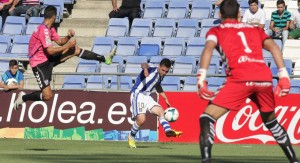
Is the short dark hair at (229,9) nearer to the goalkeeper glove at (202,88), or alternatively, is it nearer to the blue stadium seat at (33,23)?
the goalkeeper glove at (202,88)

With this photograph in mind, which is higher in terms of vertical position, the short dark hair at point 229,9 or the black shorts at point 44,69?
the black shorts at point 44,69

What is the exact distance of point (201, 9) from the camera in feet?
87.6

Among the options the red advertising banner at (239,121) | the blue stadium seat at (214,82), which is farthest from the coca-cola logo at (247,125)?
the blue stadium seat at (214,82)

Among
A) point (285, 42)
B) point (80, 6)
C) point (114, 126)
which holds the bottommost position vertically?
→ point (114, 126)

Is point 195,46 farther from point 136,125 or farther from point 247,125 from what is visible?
point 136,125

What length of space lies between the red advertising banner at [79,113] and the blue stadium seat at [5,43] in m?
4.33

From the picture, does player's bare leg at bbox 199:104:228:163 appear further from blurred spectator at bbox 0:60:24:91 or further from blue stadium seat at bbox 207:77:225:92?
blurred spectator at bbox 0:60:24:91

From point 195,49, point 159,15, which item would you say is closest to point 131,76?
point 195,49

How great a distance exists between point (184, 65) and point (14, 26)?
6042 millimetres

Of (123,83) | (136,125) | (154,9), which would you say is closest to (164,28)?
(154,9)

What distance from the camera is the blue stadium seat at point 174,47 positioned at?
25.5 m

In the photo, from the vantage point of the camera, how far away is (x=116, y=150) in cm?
1788

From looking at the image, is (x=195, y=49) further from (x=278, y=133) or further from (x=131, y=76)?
(x=278, y=133)

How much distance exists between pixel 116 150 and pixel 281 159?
3.52 metres
